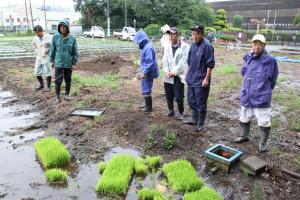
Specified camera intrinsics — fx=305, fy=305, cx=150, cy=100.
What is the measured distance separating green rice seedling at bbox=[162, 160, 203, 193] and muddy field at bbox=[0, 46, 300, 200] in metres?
0.23

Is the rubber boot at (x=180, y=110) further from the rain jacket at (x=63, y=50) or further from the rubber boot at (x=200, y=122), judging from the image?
the rain jacket at (x=63, y=50)

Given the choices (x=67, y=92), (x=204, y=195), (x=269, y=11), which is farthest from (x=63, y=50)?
(x=269, y=11)

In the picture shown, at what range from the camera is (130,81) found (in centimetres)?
1012

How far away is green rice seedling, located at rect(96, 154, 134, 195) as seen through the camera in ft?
12.1

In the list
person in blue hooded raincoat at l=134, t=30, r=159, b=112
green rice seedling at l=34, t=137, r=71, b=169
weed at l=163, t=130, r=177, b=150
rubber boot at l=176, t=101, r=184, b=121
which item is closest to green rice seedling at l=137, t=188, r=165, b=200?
weed at l=163, t=130, r=177, b=150

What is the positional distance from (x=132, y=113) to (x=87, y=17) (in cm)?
4475

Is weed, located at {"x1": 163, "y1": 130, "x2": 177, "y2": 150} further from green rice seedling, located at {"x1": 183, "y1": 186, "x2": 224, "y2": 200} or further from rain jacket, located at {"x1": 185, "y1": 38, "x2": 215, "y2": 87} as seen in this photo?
green rice seedling, located at {"x1": 183, "y1": 186, "x2": 224, "y2": 200}

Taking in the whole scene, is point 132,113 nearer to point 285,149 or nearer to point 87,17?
point 285,149

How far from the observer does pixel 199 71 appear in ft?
16.8

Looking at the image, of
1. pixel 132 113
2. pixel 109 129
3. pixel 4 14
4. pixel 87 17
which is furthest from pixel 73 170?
pixel 4 14

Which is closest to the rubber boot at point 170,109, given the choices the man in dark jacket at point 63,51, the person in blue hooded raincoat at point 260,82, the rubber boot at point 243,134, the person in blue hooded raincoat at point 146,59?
the person in blue hooded raincoat at point 146,59

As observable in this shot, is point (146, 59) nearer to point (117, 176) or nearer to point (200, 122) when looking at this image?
point (200, 122)

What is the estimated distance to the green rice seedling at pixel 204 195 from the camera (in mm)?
3457

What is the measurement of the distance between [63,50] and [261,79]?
4.35m
